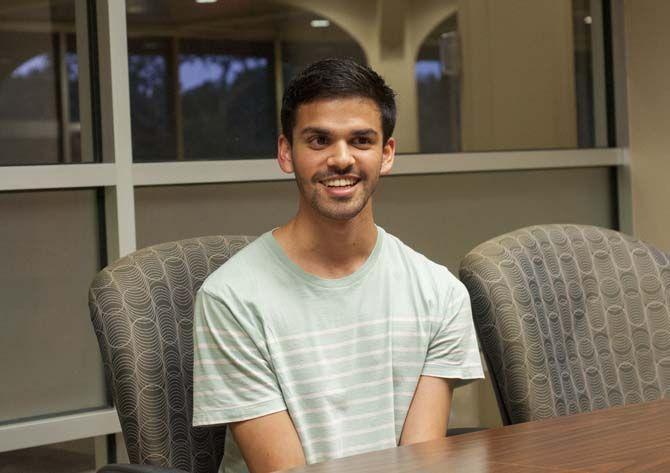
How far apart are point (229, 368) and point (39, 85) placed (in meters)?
1.52

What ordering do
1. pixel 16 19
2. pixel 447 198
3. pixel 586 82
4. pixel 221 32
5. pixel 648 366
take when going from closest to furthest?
pixel 648 366
pixel 16 19
pixel 221 32
pixel 447 198
pixel 586 82

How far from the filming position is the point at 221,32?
358cm

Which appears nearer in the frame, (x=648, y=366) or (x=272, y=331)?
(x=272, y=331)

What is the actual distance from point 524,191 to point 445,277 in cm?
215

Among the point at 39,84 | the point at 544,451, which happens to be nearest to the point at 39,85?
the point at 39,84

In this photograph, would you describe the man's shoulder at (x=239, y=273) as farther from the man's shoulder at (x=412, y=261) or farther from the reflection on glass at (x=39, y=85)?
the reflection on glass at (x=39, y=85)

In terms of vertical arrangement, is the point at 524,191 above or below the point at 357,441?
above

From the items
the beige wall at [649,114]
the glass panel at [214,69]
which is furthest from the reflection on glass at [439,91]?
the beige wall at [649,114]

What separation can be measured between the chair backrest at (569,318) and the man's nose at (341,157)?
0.50 metres

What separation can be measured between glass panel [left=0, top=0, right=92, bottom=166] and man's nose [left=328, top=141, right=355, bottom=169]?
1.40m

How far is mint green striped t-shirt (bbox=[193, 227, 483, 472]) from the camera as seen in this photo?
1.99m

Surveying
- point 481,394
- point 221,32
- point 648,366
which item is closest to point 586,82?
point 481,394

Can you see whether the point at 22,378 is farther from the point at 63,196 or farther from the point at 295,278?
the point at 295,278

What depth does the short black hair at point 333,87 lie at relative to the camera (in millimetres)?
2070
